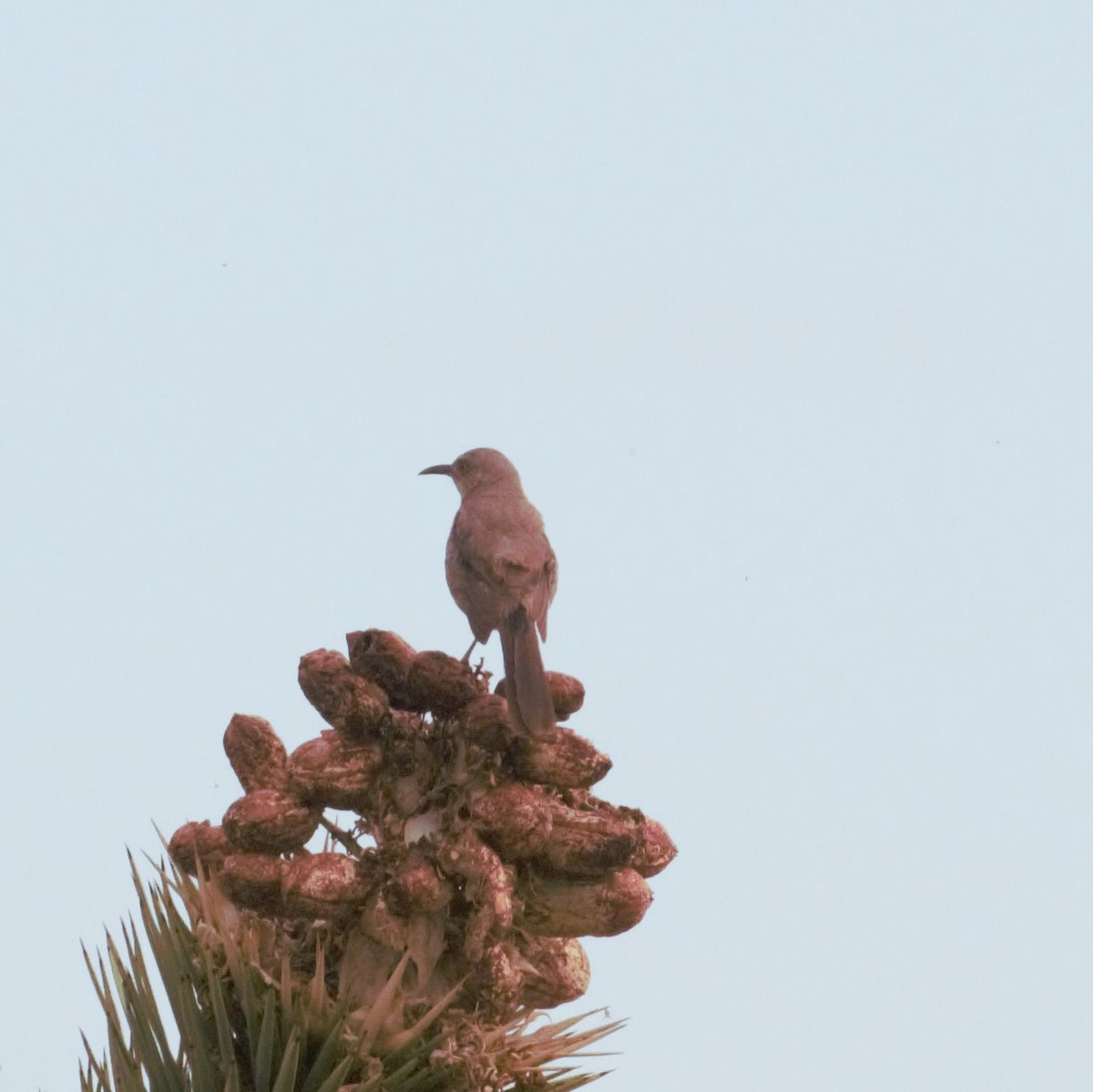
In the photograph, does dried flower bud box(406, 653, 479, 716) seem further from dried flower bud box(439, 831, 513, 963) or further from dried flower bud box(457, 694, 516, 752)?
dried flower bud box(439, 831, 513, 963)

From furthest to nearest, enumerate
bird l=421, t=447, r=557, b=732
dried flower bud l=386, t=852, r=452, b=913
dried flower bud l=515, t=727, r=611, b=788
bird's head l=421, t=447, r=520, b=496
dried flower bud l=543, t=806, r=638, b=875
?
bird's head l=421, t=447, r=520, b=496 < bird l=421, t=447, r=557, b=732 < dried flower bud l=515, t=727, r=611, b=788 < dried flower bud l=543, t=806, r=638, b=875 < dried flower bud l=386, t=852, r=452, b=913

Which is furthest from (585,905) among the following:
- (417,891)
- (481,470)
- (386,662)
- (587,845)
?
(481,470)

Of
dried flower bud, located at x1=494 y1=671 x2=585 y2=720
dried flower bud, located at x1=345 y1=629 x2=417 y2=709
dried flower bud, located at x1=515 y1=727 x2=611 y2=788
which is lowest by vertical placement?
dried flower bud, located at x1=515 y1=727 x2=611 y2=788

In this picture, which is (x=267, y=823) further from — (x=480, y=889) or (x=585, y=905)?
(x=585, y=905)

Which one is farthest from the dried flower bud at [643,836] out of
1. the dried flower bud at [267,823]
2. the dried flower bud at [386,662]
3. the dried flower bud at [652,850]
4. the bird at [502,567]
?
the bird at [502,567]

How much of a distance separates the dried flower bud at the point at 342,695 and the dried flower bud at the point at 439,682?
7 centimetres

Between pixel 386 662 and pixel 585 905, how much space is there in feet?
2.03

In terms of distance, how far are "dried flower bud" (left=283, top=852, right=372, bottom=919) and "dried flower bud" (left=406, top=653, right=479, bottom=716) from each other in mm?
366

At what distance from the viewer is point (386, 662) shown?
126 inches

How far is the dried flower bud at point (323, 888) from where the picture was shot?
9.72 feet

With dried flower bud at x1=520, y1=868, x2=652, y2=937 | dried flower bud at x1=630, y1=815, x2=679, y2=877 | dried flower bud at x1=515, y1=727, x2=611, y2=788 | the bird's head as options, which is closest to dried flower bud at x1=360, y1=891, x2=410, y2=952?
dried flower bud at x1=520, y1=868, x2=652, y2=937

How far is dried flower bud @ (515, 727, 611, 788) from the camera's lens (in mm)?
3168

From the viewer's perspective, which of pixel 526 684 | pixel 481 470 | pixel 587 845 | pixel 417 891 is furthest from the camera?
pixel 481 470

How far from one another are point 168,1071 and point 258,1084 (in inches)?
10.5
